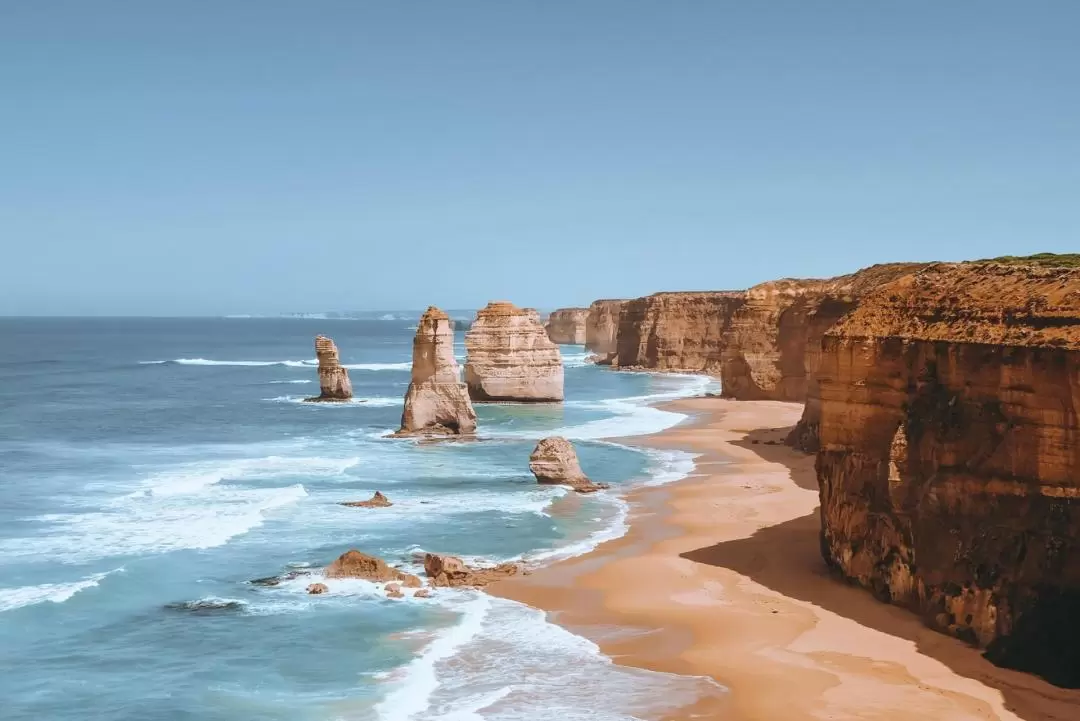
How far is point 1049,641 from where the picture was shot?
16375mm

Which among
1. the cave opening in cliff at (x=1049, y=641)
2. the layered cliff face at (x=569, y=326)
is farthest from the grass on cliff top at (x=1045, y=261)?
the layered cliff face at (x=569, y=326)

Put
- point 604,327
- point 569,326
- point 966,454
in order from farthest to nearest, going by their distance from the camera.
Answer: point 569,326
point 604,327
point 966,454

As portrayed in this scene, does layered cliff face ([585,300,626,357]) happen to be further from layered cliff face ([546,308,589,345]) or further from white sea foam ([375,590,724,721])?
white sea foam ([375,590,724,721])

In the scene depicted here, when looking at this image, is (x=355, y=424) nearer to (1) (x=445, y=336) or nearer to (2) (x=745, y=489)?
(1) (x=445, y=336)

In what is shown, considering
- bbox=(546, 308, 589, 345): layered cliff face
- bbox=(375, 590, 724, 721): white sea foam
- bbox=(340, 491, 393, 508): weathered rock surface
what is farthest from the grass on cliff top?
bbox=(546, 308, 589, 345): layered cliff face

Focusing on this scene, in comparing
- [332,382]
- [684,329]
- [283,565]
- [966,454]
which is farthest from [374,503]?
[684,329]

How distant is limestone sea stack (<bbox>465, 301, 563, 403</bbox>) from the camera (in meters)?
66.1

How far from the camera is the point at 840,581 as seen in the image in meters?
21.9

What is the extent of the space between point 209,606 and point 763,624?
11.5m

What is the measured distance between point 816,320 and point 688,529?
18.4m

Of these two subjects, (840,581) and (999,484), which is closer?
(999,484)

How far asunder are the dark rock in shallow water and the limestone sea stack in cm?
4320

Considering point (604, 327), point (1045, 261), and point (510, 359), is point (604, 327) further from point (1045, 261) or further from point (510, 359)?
point (1045, 261)

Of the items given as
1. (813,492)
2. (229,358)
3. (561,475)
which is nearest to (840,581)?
(813,492)
